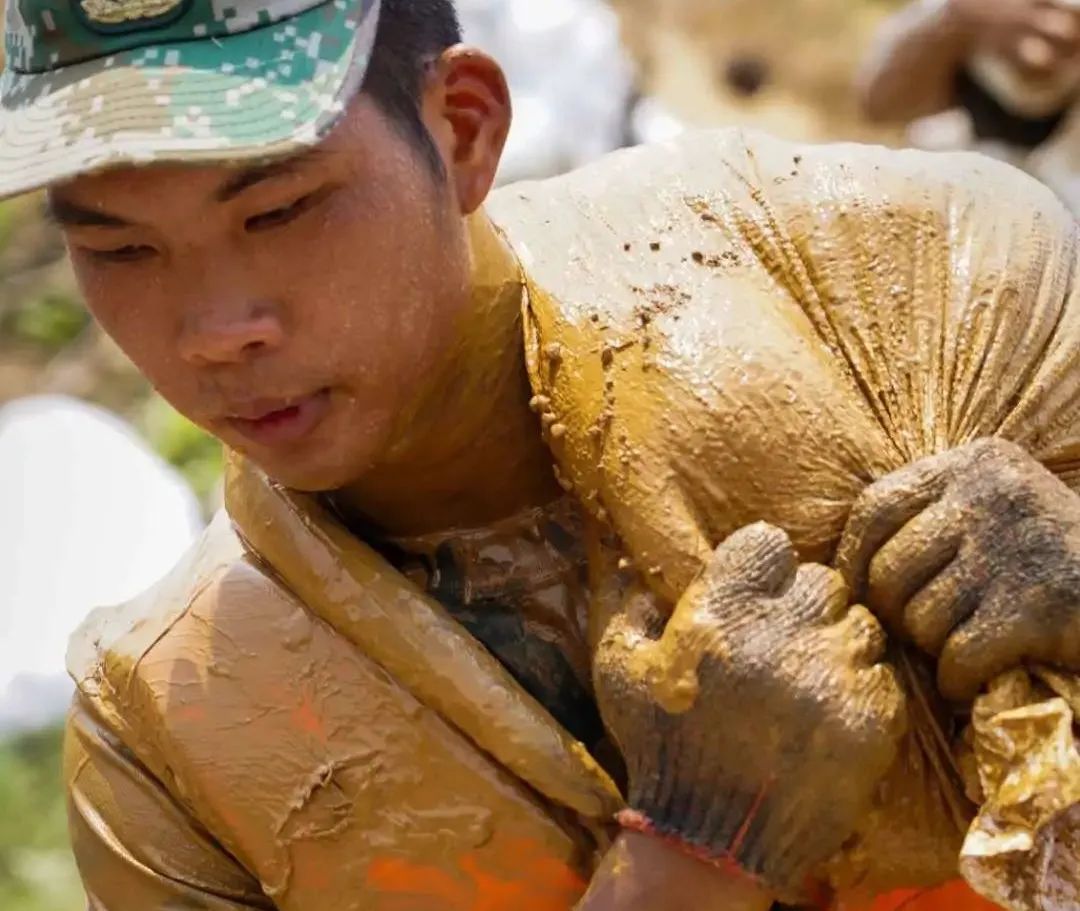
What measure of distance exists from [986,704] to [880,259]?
0.95 ft

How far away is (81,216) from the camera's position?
1.03 m

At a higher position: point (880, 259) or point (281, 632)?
point (880, 259)

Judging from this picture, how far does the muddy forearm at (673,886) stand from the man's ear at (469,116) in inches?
15.9

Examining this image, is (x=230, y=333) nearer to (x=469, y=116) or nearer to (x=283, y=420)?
(x=283, y=420)

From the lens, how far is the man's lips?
107 cm

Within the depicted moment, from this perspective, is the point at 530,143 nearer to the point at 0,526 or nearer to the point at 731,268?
the point at 0,526

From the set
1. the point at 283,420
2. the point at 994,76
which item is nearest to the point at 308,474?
the point at 283,420

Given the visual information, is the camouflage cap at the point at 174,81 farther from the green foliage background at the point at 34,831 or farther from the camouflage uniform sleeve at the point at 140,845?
the green foliage background at the point at 34,831

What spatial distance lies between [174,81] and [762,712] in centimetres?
47

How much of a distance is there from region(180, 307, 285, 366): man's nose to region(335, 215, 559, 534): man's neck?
0.44 ft

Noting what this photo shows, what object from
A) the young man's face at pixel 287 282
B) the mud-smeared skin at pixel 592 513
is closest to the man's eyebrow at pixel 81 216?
the young man's face at pixel 287 282

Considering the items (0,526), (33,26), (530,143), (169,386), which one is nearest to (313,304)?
(169,386)

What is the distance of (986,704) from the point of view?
3.29ft

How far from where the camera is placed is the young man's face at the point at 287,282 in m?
1.01
